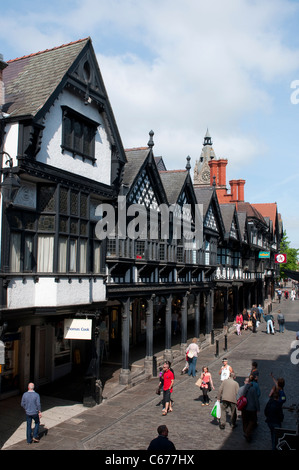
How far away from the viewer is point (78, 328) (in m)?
14.0

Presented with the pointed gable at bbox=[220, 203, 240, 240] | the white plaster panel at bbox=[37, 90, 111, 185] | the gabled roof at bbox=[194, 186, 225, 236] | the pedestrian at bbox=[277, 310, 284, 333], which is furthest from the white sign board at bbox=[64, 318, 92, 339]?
the pedestrian at bbox=[277, 310, 284, 333]

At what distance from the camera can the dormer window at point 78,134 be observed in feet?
45.2

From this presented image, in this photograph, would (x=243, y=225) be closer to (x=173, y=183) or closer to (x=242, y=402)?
(x=173, y=183)

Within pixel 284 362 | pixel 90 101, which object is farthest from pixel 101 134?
pixel 284 362

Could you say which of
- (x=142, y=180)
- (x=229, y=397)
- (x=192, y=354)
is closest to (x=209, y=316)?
(x=192, y=354)

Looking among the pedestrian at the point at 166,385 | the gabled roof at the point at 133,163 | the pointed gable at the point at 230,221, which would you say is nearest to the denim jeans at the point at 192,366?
the pedestrian at the point at 166,385

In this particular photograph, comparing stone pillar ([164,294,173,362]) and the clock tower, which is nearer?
stone pillar ([164,294,173,362])

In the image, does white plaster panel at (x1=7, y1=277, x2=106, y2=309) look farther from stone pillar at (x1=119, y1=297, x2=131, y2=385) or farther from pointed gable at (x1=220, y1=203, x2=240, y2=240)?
pointed gable at (x1=220, y1=203, x2=240, y2=240)

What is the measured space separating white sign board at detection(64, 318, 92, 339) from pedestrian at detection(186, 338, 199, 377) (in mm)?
6025

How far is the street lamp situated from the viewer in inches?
429

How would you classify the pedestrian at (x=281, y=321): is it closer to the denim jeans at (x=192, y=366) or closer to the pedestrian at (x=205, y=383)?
the denim jeans at (x=192, y=366)

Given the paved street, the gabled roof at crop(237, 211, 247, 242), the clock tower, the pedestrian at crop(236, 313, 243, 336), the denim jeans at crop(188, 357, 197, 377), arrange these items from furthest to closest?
the clock tower
the gabled roof at crop(237, 211, 247, 242)
the pedestrian at crop(236, 313, 243, 336)
the denim jeans at crop(188, 357, 197, 377)
the paved street

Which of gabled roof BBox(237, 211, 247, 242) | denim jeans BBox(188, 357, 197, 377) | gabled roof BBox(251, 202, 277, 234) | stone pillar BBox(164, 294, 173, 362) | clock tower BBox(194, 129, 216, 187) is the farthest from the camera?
clock tower BBox(194, 129, 216, 187)
